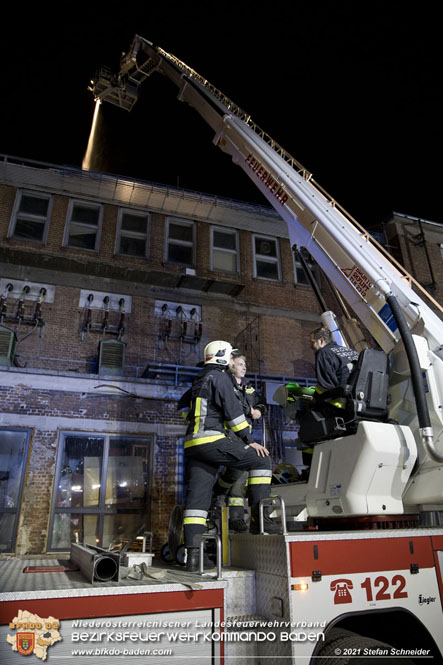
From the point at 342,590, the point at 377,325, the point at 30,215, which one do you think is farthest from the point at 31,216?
the point at 342,590

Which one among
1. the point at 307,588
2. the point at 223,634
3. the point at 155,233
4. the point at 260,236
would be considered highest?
the point at 260,236

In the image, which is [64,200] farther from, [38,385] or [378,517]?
[378,517]

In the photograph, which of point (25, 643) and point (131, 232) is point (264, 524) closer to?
point (25, 643)

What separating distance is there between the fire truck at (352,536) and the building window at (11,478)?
21.9ft

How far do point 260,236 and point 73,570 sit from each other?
12834 mm

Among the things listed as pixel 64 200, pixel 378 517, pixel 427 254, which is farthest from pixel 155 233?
pixel 378 517

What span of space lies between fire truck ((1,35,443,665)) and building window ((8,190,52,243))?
8.83 m

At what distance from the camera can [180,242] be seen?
1402 cm

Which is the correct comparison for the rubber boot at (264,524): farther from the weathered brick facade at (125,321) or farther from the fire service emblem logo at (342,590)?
the weathered brick facade at (125,321)

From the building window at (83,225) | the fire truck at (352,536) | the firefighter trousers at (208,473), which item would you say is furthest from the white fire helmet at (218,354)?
the building window at (83,225)

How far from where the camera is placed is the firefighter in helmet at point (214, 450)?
13.1 feet

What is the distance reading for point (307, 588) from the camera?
3.05 meters

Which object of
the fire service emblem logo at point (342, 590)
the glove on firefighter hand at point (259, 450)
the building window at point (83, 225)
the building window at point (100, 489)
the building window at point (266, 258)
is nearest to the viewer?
the fire service emblem logo at point (342, 590)

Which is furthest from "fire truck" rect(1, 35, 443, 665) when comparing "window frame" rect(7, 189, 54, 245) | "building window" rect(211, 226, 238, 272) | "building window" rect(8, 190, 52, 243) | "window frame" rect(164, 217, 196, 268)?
"building window" rect(8, 190, 52, 243)
